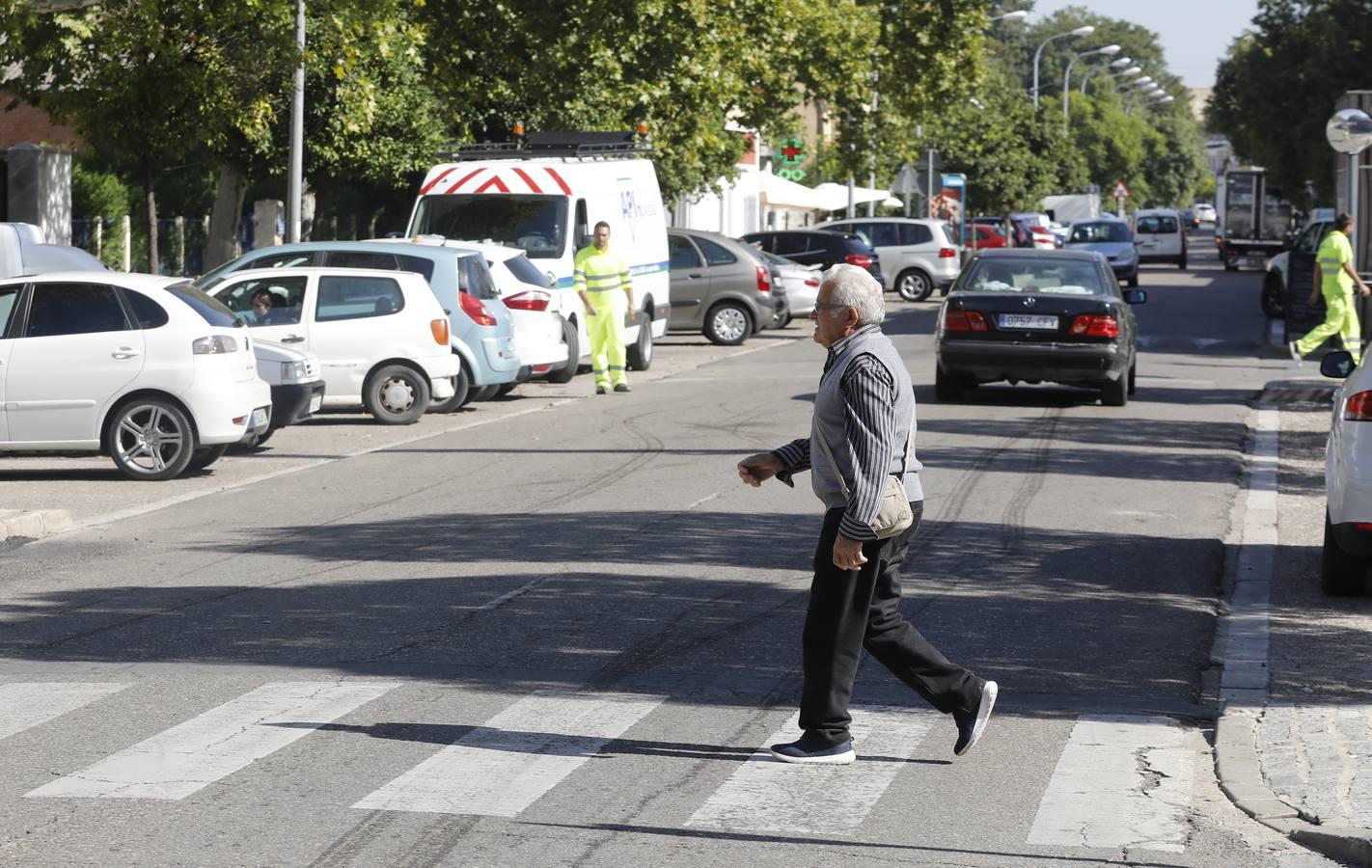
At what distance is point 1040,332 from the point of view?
1934 centimetres

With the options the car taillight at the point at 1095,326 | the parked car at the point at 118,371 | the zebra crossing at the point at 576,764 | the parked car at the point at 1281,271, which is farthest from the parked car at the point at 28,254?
the parked car at the point at 1281,271

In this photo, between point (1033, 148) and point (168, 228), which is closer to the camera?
point (168, 228)

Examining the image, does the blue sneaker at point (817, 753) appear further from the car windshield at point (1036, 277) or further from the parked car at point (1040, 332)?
the car windshield at point (1036, 277)

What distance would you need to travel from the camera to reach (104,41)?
22.3m

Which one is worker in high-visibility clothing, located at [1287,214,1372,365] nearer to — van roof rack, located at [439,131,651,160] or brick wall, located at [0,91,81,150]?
van roof rack, located at [439,131,651,160]

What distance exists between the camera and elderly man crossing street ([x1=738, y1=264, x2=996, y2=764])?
20.8 feet

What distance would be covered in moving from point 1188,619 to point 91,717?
16.9 feet

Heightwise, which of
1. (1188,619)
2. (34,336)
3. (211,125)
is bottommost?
(1188,619)

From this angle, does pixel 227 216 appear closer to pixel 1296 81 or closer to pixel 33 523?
pixel 33 523

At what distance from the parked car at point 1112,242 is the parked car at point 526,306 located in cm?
2879

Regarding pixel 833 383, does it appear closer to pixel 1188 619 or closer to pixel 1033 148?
pixel 1188 619

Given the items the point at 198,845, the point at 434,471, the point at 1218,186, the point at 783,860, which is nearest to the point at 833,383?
the point at 783,860

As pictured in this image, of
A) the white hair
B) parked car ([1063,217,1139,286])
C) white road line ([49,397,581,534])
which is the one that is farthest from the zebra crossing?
parked car ([1063,217,1139,286])

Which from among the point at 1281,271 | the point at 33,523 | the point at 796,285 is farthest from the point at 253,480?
the point at 1281,271
